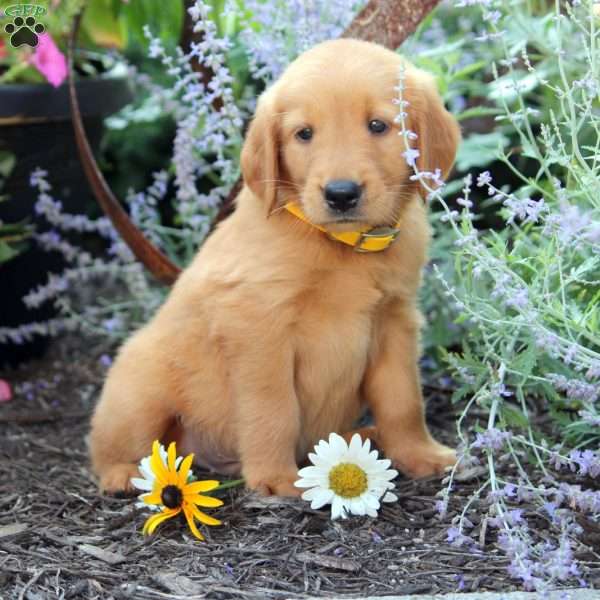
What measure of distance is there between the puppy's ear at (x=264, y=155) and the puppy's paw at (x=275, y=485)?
0.84 metres

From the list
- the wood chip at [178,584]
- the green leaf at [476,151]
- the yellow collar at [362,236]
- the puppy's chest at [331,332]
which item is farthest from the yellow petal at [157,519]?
the green leaf at [476,151]

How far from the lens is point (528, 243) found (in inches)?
153

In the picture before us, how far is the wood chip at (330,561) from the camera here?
9.64 ft

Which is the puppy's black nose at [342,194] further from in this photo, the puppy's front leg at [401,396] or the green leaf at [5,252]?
the green leaf at [5,252]

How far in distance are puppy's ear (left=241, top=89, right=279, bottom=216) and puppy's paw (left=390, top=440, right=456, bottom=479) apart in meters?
0.96

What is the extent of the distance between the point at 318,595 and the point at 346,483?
1.70 feet

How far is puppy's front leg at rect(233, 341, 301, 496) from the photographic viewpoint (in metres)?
3.33

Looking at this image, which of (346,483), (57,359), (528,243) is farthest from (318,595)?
(57,359)

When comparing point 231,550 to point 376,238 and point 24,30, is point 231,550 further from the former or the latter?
point 24,30

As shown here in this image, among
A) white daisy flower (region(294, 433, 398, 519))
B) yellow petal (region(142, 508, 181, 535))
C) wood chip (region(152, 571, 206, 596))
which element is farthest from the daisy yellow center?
wood chip (region(152, 571, 206, 596))

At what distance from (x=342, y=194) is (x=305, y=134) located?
11.1 inches

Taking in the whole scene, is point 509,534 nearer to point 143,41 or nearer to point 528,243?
point 528,243

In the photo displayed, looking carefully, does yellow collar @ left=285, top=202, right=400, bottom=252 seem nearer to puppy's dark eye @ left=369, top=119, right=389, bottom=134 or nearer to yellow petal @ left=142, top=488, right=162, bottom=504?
puppy's dark eye @ left=369, top=119, right=389, bottom=134

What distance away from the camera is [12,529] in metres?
3.28
